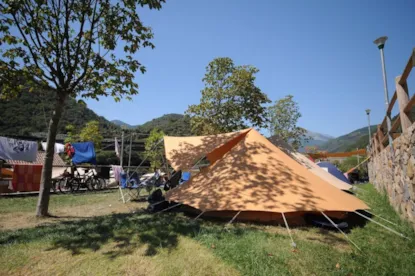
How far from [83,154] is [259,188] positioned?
1009 cm

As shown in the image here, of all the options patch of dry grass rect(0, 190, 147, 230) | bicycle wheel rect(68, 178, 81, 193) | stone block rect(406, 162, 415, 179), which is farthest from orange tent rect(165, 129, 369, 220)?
bicycle wheel rect(68, 178, 81, 193)

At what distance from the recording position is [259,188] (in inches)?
204

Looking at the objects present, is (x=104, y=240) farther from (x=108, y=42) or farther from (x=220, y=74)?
(x=220, y=74)

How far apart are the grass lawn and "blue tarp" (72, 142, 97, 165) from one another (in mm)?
7090

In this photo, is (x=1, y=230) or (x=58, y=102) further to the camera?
Answer: (x=58, y=102)

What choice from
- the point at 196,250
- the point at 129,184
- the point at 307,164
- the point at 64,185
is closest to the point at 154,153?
the point at 64,185

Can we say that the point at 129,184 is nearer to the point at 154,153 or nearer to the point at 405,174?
the point at 405,174

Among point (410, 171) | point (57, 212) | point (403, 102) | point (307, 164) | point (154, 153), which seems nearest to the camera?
point (410, 171)

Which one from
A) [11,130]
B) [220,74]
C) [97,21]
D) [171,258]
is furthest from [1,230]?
[11,130]

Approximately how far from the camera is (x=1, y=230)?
454cm

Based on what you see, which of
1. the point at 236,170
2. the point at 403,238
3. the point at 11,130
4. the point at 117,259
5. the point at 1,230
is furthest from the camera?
the point at 11,130

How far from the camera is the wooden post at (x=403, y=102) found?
4.39m

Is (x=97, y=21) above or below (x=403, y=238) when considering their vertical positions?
above

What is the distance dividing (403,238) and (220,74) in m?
11.9
